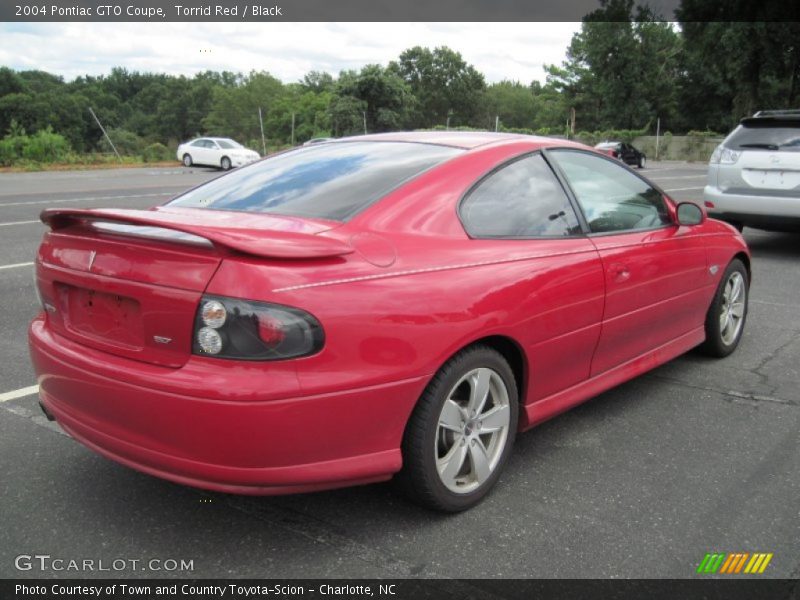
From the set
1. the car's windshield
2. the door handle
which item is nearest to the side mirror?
the door handle

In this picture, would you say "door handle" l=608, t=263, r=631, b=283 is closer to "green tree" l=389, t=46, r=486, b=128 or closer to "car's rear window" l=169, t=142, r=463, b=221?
"car's rear window" l=169, t=142, r=463, b=221

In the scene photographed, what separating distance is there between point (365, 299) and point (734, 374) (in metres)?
3.22

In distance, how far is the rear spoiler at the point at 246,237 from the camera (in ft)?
7.93

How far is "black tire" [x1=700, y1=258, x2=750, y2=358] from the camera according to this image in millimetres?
4828

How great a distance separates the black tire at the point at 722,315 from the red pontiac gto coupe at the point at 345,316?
50.0 inches

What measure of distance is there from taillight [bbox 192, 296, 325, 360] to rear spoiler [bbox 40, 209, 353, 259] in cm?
18

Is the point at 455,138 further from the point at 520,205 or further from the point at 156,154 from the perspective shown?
the point at 156,154

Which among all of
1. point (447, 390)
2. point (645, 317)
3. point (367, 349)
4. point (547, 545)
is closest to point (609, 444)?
point (645, 317)

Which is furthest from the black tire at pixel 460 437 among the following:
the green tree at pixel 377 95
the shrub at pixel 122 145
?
the shrub at pixel 122 145

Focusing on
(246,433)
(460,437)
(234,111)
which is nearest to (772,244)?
(460,437)

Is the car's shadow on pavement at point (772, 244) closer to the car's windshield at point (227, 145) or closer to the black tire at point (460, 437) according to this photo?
the black tire at point (460, 437)

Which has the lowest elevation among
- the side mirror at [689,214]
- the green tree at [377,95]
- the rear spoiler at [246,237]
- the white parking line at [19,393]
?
the white parking line at [19,393]

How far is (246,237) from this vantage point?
2.49 metres

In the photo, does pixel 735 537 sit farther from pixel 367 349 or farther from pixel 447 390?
pixel 367 349
